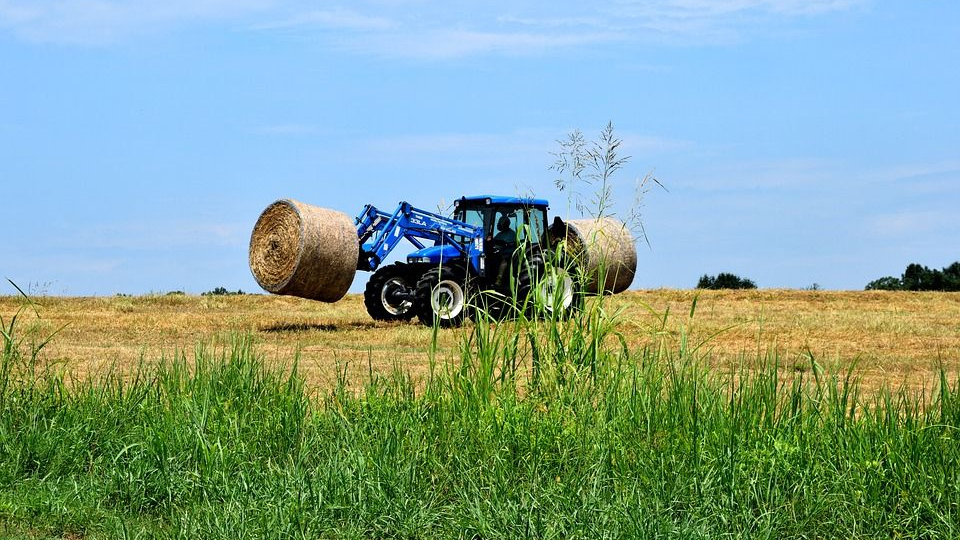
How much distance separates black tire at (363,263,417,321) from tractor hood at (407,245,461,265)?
0.19m

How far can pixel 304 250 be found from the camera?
14.5 meters

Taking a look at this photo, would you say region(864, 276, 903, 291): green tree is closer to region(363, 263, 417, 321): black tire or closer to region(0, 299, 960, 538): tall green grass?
region(363, 263, 417, 321): black tire

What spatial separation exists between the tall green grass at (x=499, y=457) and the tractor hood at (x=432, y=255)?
32.6 ft

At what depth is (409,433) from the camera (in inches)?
206

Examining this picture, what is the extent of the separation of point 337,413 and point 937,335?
11.6 meters

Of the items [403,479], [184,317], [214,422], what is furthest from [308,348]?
[403,479]

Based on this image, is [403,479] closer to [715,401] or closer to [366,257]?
[715,401]

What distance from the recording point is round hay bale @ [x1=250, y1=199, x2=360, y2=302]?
14.6m

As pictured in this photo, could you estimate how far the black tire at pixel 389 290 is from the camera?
1600 centimetres

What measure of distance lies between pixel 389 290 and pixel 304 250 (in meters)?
2.00

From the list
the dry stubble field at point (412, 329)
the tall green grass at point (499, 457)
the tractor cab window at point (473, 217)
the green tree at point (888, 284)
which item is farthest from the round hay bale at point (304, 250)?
the green tree at point (888, 284)

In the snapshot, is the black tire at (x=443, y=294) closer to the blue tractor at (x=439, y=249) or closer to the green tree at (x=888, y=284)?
the blue tractor at (x=439, y=249)

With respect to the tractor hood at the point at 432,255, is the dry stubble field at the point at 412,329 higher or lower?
lower

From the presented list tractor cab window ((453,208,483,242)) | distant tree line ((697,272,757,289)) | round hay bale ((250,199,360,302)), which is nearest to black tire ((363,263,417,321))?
round hay bale ((250,199,360,302))
